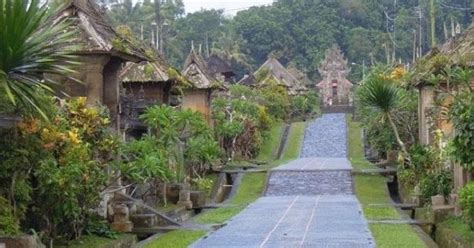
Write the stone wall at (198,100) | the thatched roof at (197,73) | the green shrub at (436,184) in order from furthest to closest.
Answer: the stone wall at (198,100) → the thatched roof at (197,73) → the green shrub at (436,184)

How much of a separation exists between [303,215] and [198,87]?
14399mm

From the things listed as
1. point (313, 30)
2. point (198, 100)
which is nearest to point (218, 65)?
point (198, 100)

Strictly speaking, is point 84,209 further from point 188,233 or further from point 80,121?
point 188,233

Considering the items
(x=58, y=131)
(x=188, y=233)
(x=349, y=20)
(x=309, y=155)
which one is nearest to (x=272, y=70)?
(x=309, y=155)

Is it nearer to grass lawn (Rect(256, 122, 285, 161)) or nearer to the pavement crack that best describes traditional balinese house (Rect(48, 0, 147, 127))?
the pavement crack

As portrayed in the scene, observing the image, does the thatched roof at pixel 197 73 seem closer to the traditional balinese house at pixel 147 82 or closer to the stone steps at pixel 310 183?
the stone steps at pixel 310 183

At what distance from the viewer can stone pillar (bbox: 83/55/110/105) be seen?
18188 mm

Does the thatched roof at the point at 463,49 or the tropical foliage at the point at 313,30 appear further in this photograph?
the tropical foliage at the point at 313,30

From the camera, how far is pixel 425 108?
85.7 ft

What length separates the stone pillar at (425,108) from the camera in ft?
84.3

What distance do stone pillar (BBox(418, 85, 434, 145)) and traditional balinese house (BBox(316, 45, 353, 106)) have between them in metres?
53.3

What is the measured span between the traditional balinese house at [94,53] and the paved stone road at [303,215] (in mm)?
4057

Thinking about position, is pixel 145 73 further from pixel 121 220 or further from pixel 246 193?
pixel 121 220

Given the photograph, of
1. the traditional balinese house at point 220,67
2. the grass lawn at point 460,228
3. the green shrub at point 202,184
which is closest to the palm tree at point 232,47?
the traditional balinese house at point 220,67
